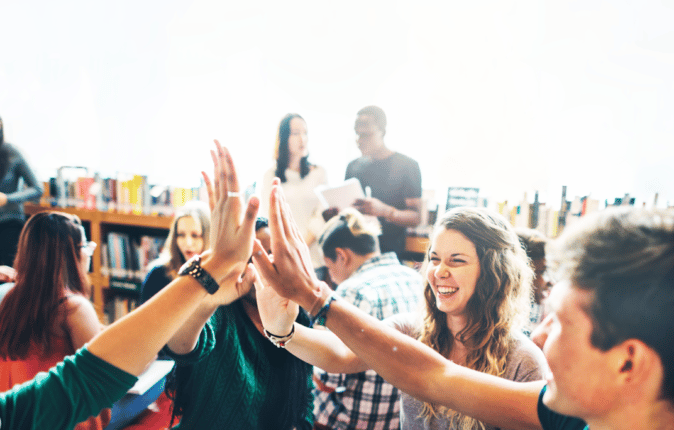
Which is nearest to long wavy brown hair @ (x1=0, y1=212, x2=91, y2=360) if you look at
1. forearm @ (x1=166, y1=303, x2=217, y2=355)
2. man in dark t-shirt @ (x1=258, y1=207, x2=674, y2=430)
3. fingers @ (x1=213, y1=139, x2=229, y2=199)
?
forearm @ (x1=166, y1=303, x2=217, y2=355)

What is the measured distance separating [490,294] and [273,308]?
2.16 feet

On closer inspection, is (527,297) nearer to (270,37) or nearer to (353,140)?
(353,140)

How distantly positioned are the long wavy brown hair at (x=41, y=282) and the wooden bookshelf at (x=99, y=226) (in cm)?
201

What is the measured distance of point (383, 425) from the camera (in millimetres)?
1728

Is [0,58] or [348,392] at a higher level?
[0,58]

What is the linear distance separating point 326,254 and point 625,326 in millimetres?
1698

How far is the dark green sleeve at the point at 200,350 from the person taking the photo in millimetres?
1059

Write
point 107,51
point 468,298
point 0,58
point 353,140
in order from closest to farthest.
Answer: point 468,298 < point 353,140 < point 107,51 < point 0,58

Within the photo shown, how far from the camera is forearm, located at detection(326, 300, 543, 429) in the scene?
2.84ft

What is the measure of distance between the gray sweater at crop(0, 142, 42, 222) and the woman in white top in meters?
1.70

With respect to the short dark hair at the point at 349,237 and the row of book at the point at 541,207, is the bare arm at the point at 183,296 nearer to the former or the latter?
the short dark hair at the point at 349,237

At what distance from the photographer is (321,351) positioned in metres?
1.23

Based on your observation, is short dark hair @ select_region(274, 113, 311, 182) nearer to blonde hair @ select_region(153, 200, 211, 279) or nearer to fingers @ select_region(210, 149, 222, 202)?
blonde hair @ select_region(153, 200, 211, 279)

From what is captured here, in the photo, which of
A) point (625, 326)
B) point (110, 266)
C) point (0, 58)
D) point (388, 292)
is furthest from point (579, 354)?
point (0, 58)
